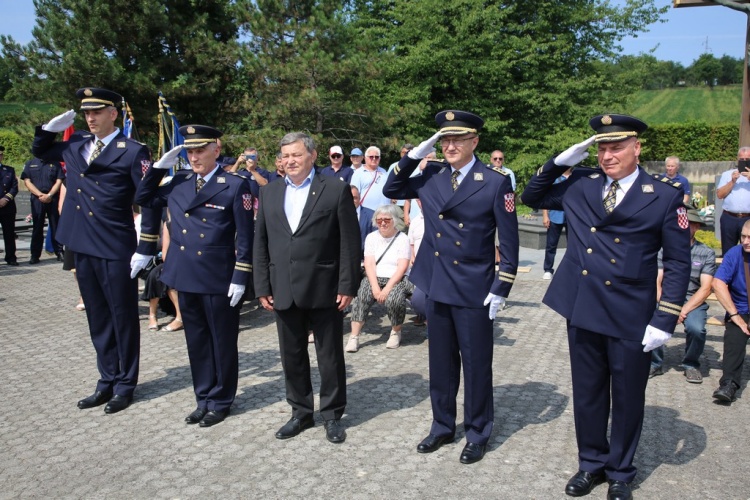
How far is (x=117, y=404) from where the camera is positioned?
215 inches

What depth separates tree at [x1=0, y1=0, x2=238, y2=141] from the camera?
60.4 ft

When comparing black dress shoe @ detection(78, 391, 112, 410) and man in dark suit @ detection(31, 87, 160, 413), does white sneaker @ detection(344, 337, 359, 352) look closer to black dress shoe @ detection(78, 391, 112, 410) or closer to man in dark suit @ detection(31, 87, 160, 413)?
man in dark suit @ detection(31, 87, 160, 413)

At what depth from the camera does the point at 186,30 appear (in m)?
20.0

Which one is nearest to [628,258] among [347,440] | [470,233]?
[470,233]

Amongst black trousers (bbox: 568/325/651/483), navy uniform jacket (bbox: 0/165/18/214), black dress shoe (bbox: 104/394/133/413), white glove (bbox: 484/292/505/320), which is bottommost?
black dress shoe (bbox: 104/394/133/413)

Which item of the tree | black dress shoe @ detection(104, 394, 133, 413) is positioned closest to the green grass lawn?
the tree

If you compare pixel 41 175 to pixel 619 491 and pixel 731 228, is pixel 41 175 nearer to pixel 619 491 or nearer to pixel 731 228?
pixel 731 228

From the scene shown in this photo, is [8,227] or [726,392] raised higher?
[8,227]

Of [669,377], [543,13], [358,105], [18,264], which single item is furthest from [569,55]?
[669,377]

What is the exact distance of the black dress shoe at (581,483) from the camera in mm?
4055

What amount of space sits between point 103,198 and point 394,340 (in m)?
3.27

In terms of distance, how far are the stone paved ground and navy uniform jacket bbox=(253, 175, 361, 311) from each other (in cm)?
101

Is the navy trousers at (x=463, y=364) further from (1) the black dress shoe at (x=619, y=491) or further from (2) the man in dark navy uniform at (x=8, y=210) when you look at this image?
(2) the man in dark navy uniform at (x=8, y=210)

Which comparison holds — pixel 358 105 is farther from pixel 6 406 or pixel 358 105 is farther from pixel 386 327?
pixel 6 406
